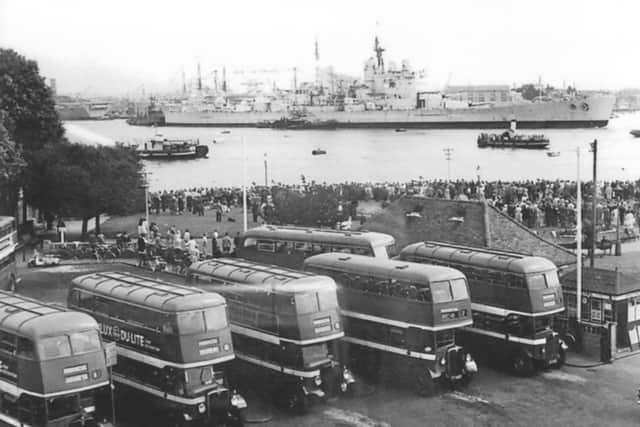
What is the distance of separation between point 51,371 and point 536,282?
677cm

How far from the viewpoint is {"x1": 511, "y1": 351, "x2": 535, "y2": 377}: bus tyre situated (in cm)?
1216

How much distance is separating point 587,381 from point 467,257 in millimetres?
2496

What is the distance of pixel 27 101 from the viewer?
26.6 metres

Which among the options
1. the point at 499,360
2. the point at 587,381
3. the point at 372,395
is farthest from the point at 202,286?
the point at 587,381

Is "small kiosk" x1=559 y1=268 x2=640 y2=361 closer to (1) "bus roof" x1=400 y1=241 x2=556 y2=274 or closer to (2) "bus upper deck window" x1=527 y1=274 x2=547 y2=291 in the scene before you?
(1) "bus roof" x1=400 y1=241 x2=556 y2=274

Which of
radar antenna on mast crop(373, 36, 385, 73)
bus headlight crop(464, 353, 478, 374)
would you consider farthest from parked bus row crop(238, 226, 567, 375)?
radar antenna on mast crop(373, 36, 385, 73)

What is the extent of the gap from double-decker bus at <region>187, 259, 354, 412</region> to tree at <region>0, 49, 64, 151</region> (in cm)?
1652

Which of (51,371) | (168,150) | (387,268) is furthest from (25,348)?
(168,150)

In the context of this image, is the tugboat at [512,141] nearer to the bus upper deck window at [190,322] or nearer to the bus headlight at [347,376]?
the bus headlight at [347,376]

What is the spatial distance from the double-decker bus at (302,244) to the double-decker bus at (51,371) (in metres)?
6.20

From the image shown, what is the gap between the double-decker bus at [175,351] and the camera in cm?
957

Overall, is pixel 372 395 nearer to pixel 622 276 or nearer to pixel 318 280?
pixel 318 280

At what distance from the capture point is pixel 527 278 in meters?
12.2

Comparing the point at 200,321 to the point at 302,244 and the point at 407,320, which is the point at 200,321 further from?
the point at 302,244
